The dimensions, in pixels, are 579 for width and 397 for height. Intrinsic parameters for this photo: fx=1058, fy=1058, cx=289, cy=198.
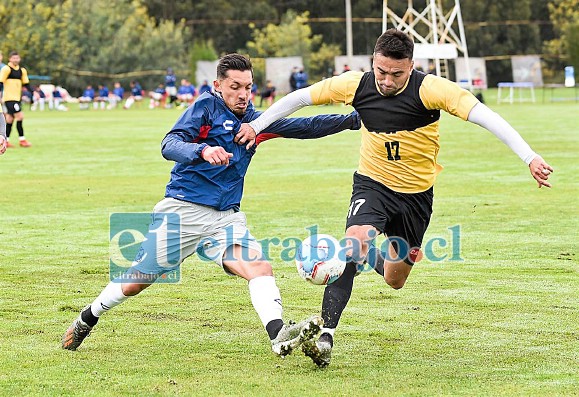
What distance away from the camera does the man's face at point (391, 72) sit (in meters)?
6.43

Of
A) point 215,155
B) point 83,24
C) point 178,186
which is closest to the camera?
point 215,155

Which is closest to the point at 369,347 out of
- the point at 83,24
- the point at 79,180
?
the point at 79,180

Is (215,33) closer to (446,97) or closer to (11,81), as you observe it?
(11,81)

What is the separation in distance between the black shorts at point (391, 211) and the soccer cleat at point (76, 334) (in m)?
1.76

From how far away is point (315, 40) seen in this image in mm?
78062

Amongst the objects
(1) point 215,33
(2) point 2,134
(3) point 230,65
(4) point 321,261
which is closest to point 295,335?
(4) point 321,261

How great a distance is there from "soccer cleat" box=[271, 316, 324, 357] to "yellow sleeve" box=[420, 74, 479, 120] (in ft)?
5.06

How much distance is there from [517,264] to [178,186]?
4378mm

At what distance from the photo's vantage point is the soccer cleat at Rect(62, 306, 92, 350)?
6605mm

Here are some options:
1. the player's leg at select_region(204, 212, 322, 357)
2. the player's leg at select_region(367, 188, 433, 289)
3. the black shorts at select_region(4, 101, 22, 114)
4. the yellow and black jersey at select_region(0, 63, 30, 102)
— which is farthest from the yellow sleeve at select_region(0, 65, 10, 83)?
the player's leg at select_region(204, 212, 322, 357)

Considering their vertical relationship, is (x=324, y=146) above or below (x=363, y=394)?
below

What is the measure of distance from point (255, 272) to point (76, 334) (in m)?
1.25

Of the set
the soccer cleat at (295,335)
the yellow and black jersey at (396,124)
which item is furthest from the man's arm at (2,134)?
the soccer cleat at (295,335)

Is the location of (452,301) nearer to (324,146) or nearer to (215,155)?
(215,155)
